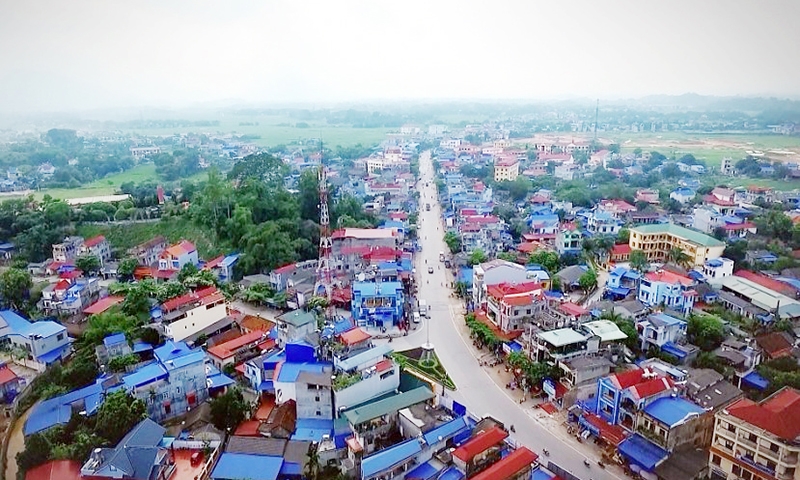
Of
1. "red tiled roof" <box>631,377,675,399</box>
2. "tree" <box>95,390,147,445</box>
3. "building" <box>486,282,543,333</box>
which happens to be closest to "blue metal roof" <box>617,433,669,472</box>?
"red tiled roof" <box>631,377,675,399</box>

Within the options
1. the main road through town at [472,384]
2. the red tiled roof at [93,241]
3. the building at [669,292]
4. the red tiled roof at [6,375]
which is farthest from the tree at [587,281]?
the red tiled roof at [93,241]

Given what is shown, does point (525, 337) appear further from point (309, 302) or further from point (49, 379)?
point (49, 379)

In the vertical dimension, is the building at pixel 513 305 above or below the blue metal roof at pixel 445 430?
above

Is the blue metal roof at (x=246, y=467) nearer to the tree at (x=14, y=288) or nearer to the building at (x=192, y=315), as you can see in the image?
the building at (x=192, y=315)

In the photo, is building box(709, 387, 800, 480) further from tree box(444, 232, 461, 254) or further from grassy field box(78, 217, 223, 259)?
grassy field box(78, 217, 223, 259)

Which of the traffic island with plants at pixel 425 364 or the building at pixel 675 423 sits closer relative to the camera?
the building at pixel 675 423

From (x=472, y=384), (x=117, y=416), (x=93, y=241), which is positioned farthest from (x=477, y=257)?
(x=93, y=241)
